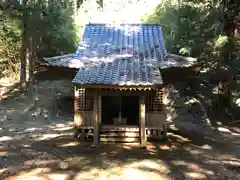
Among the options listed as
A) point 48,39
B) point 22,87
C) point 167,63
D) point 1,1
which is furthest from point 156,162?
point 48,39

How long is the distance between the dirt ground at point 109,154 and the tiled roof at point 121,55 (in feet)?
7.55

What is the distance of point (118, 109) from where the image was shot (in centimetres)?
1591

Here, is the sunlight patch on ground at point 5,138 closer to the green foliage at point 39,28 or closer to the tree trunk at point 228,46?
the green foliage at point 39,28

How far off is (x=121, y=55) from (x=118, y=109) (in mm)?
2682

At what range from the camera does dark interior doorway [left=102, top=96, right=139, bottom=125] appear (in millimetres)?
15742

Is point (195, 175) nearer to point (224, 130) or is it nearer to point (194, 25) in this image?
point (224, 130)

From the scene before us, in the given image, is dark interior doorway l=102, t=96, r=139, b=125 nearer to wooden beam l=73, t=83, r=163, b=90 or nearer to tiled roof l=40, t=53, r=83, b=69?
tiled roof l=40, t=53, r=83, b=69

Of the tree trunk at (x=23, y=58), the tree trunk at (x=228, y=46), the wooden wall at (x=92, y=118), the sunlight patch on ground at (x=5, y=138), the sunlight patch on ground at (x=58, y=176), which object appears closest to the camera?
the sunlight patch on ground at (x=58, y=176)

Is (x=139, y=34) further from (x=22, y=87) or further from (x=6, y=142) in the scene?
(x=22, y=87)

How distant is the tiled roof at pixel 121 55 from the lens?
12.4 metres

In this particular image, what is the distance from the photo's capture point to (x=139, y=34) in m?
16.0

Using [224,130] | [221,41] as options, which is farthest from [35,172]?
[224,130]

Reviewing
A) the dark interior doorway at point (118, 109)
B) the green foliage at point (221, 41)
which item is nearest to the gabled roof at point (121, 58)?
the dark interior doorway at point (118, 109)

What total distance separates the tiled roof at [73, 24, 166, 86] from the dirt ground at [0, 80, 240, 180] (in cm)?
230
